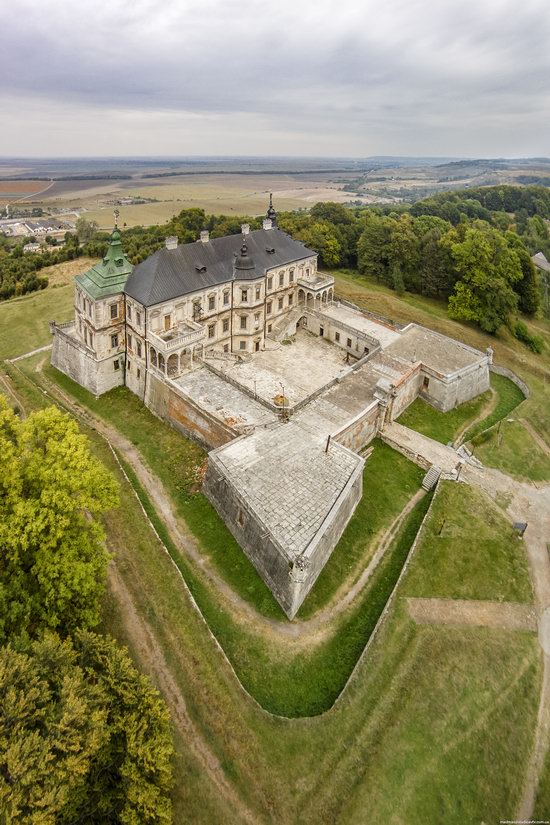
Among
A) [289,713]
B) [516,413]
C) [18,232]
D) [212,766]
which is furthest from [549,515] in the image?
[18,232]

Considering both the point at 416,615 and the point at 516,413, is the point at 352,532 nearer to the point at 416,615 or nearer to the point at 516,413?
the point at 416,615

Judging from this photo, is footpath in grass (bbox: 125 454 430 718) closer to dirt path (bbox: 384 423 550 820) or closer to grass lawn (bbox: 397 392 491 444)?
dirt path (bbox: 384 423 550 820)

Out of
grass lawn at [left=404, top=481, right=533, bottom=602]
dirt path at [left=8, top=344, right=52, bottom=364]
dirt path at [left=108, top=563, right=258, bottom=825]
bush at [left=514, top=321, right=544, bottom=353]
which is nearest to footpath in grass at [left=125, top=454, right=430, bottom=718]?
grass lawn at [left=404, top=481, right=533, bottom=602]

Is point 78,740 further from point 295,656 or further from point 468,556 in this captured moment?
point 468,556

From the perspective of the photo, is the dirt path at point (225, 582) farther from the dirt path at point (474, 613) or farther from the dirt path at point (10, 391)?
the dirt path at point (10, 391)

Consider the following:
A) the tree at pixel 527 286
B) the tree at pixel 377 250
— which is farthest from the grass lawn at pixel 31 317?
the tree at pixel 527 286
